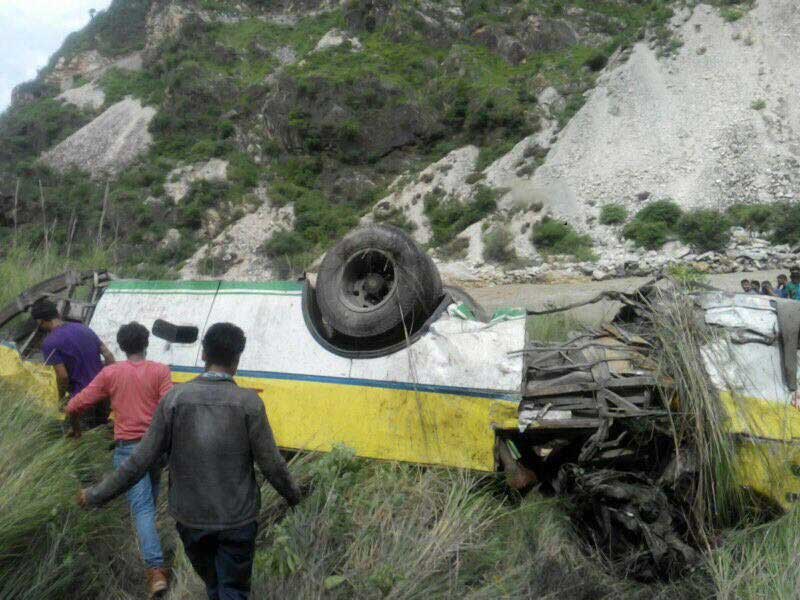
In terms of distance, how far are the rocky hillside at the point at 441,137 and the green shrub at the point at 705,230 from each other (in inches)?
3.4

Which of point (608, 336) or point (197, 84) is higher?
point (197, 84)

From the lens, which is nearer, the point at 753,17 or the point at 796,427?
the point at 796,427

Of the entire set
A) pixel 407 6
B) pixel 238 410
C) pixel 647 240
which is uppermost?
pixel 407 6

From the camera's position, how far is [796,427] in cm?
348

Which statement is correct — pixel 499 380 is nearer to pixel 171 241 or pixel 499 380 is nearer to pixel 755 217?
pixel 755 217

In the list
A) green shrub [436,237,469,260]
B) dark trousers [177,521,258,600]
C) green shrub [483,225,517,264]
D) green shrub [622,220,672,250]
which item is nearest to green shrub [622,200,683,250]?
green shrub [622,220,672,250]

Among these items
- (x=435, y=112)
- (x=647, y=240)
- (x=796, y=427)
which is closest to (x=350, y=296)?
(x=796, y=427)

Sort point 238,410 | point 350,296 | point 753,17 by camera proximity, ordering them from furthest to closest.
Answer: point 753,17
point 350,296
point 238,410

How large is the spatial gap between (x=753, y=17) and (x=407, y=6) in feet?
65.4

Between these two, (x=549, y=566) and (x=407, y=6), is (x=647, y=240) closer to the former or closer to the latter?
(x=549, y=566)

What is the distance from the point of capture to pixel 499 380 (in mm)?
4020

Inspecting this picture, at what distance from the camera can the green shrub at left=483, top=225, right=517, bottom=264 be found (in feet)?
80.6

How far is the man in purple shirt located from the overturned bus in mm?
286

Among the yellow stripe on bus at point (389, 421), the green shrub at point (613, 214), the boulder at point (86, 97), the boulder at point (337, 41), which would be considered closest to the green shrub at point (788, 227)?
the green shrub at point (613, 214)
